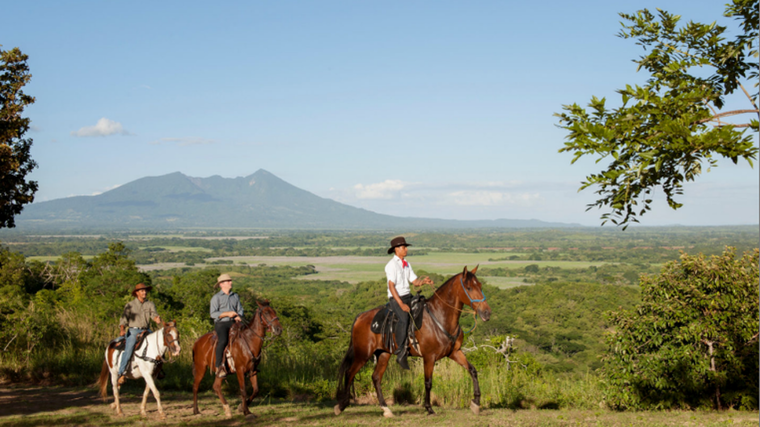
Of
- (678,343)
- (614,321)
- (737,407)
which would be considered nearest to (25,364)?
(614,321)

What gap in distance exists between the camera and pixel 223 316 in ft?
26.6

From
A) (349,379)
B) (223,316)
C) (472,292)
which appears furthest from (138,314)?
(472,292)

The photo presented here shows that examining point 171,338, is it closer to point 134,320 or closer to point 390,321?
point 134,320

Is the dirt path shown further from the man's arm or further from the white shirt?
the white shirt

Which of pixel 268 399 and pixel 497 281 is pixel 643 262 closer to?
pixel 497 281

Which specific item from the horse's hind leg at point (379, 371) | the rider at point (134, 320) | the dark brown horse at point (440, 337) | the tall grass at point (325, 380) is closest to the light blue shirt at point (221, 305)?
the rider at point (134, 320)

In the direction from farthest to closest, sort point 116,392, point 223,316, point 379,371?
point 379,371
point 223,316
point 116,392

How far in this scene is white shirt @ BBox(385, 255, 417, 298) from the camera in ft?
25.9

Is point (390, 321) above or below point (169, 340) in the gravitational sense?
above

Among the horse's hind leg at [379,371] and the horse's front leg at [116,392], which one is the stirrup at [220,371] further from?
the horse's hind leg at [379,371]

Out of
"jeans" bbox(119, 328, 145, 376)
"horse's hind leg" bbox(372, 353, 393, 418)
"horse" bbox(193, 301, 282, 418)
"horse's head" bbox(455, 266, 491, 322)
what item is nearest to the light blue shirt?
"horse" bbox(193, 301, 282, 418)

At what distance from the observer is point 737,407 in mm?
8984

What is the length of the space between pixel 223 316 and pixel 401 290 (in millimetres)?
2683

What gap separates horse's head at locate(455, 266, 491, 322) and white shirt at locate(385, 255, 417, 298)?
2.32ft
